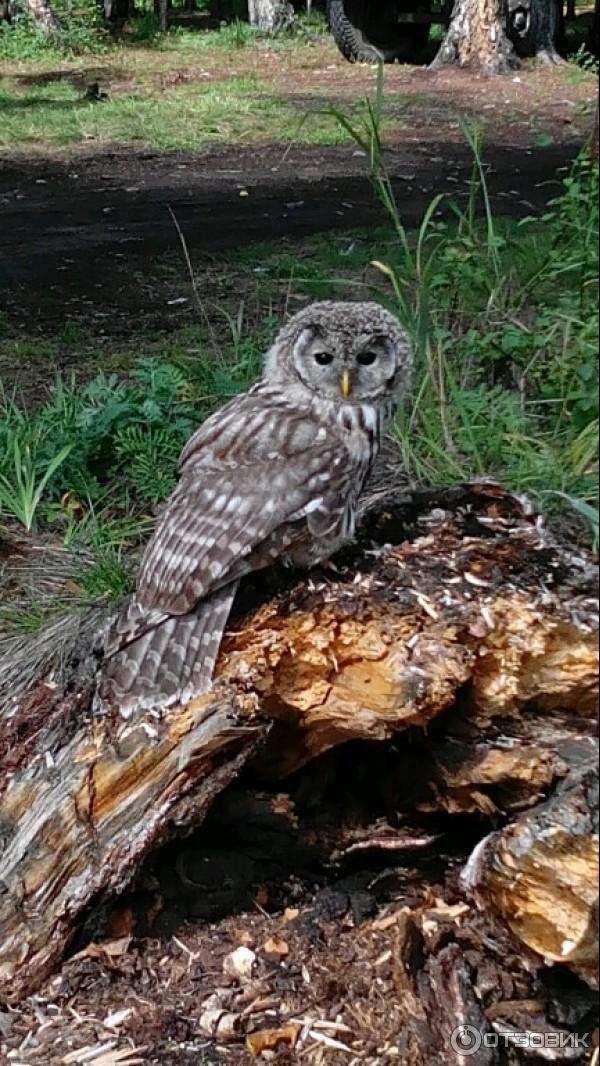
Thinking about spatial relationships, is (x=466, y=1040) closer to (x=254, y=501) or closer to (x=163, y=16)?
(x=254, y=501)

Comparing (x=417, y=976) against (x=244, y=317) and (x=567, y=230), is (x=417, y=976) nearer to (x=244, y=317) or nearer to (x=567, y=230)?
(x=567, y=230)

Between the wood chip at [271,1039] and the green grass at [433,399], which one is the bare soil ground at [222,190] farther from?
the wood chip at [271,1039]

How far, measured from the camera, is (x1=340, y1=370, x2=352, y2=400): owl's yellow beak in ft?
10.1

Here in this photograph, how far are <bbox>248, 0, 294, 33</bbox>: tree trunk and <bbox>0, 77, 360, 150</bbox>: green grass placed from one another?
5.26 metres

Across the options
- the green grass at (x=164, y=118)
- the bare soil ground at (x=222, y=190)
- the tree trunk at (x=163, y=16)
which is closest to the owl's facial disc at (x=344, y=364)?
the bare soil ground at (x=222, y=190)

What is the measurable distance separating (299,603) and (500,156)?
8.21 metres

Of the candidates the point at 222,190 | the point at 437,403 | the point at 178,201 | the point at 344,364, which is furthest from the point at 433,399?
the point at 222,190

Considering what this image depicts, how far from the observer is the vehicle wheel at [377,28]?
16597mm

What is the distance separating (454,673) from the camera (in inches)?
106

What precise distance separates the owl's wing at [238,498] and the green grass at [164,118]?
8255mm

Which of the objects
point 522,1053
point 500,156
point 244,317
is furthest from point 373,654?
point 500,156

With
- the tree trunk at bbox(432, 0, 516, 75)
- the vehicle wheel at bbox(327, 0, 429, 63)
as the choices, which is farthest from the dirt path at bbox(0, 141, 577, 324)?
the vehicle wheel at bbox(327, 0, 429, 63)

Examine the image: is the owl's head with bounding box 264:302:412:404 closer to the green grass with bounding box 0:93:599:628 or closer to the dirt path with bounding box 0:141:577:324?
the green grass with bounding box 0:93:599:628

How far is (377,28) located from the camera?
17188 millimetres
